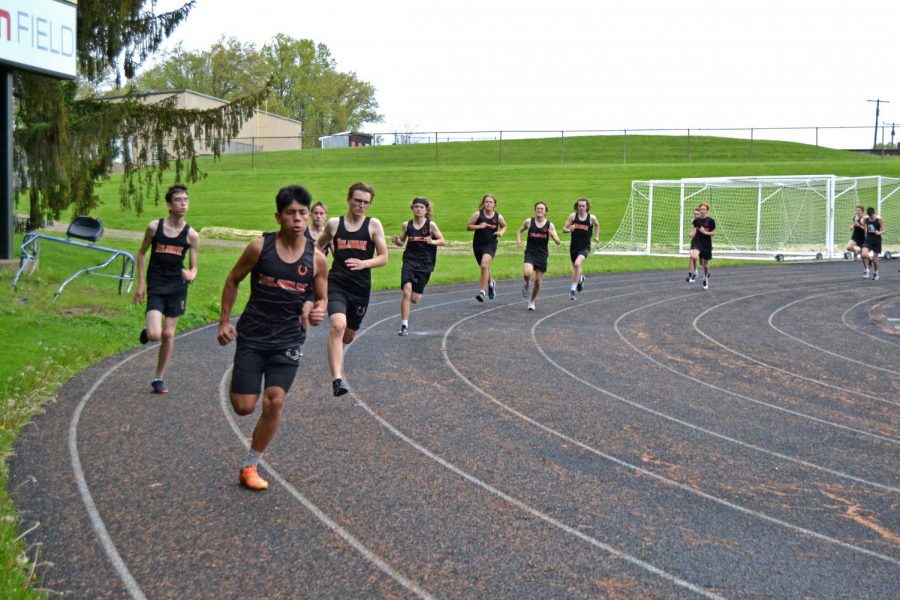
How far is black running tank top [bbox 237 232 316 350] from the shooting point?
6312mm

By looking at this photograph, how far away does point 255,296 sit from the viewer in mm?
6418

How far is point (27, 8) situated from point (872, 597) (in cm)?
1547

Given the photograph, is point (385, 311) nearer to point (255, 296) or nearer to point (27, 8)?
point (27, 8)

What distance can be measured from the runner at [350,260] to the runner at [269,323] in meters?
2.95

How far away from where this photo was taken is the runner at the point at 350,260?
31.2ft

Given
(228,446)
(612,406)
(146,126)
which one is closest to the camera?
(228,446)

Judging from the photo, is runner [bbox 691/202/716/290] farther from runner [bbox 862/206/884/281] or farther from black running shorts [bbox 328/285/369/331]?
black running shorts [bbox 328/285/369/331]

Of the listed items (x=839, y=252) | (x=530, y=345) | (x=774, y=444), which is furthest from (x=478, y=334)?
(x=839, y=252)

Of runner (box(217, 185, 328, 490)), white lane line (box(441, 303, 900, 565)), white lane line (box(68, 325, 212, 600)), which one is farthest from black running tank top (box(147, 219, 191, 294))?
runner (box(217, 185, 328, 490))

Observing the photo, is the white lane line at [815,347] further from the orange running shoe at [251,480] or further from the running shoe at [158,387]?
the orange running shoe at [251,480]

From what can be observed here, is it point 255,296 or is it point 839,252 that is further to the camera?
point 839,252

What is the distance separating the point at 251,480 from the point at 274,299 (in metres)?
1.14

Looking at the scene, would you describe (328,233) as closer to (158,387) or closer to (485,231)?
(158,387)

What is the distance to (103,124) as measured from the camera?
19172 millimetres
